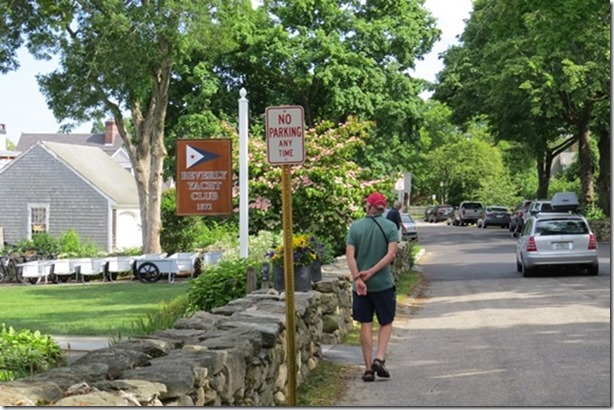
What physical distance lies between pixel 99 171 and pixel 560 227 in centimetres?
2854

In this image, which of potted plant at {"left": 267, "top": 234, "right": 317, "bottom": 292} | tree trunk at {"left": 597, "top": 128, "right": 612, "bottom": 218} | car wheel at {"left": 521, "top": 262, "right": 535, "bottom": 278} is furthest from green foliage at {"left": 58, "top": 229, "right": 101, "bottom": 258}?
potted plant at {"left": 267, "top": 234, "right": 317, "bottom": 292}

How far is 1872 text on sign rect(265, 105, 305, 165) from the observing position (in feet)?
26.7

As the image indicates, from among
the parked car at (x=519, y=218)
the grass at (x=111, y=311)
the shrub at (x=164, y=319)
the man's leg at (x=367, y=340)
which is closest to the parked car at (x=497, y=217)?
the parked car at (x=519, y=218)

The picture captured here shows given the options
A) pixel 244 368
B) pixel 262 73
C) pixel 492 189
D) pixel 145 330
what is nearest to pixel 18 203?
pixel 262 73

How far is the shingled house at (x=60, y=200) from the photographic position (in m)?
45.7

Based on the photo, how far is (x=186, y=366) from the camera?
641 cm

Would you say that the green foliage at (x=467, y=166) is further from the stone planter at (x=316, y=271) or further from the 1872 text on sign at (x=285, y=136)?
the 1872 text on sign at (x=285, y=136)

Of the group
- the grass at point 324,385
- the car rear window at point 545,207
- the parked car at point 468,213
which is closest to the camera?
the grass at point 324,385

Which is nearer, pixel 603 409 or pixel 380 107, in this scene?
pixel 603 409

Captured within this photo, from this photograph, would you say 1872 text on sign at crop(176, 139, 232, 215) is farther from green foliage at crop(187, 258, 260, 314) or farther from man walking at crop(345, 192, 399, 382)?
man walking at crop(345, 192, 399, 382)

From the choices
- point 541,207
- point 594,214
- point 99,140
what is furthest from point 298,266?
point 99,140

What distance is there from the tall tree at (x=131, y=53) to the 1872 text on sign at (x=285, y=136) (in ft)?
89.0

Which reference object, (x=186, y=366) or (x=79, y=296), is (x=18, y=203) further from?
(x=186, y=366)

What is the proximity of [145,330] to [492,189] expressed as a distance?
74.5 meters
